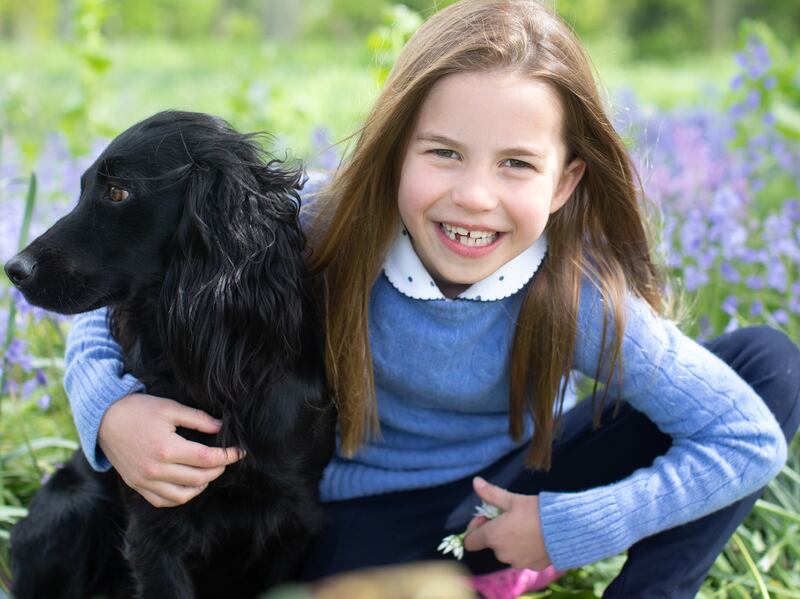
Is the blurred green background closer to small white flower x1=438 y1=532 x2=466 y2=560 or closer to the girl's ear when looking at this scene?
the girl's ear

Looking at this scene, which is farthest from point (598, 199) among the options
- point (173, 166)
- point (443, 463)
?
point (173, 166)

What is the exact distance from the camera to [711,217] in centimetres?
306

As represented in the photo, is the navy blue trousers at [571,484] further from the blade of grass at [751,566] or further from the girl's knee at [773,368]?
the blade of grass at [751,566]

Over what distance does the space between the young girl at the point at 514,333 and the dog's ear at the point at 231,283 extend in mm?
160

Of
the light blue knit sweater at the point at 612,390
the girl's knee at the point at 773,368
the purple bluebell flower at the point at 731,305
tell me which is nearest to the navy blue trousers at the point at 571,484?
the girl's knee at the point at 773,368

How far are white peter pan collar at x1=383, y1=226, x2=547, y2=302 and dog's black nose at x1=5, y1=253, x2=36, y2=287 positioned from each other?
772mm

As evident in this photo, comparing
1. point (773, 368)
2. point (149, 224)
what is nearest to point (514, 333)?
point (773, 368)

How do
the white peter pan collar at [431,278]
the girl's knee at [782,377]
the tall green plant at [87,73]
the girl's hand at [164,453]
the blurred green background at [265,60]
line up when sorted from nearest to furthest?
the girl's hand at [164,453] → the white peter pan collar at [431,278] → the girl's knee at [782,377] → the tall green plant at [87,73] → the blurred green background at [265,60]

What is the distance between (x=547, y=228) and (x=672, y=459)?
600 millimetres

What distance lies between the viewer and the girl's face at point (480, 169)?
6.20 ft

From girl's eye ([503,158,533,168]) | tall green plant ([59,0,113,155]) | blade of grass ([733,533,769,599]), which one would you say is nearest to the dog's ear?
girl's eye ([503,158,533,168])

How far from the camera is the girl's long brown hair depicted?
194 centimetres

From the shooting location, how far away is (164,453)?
187 cm

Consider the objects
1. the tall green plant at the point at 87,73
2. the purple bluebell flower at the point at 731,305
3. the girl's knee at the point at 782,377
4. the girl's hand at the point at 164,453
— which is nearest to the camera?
the girl's hand at the point at 164,453
